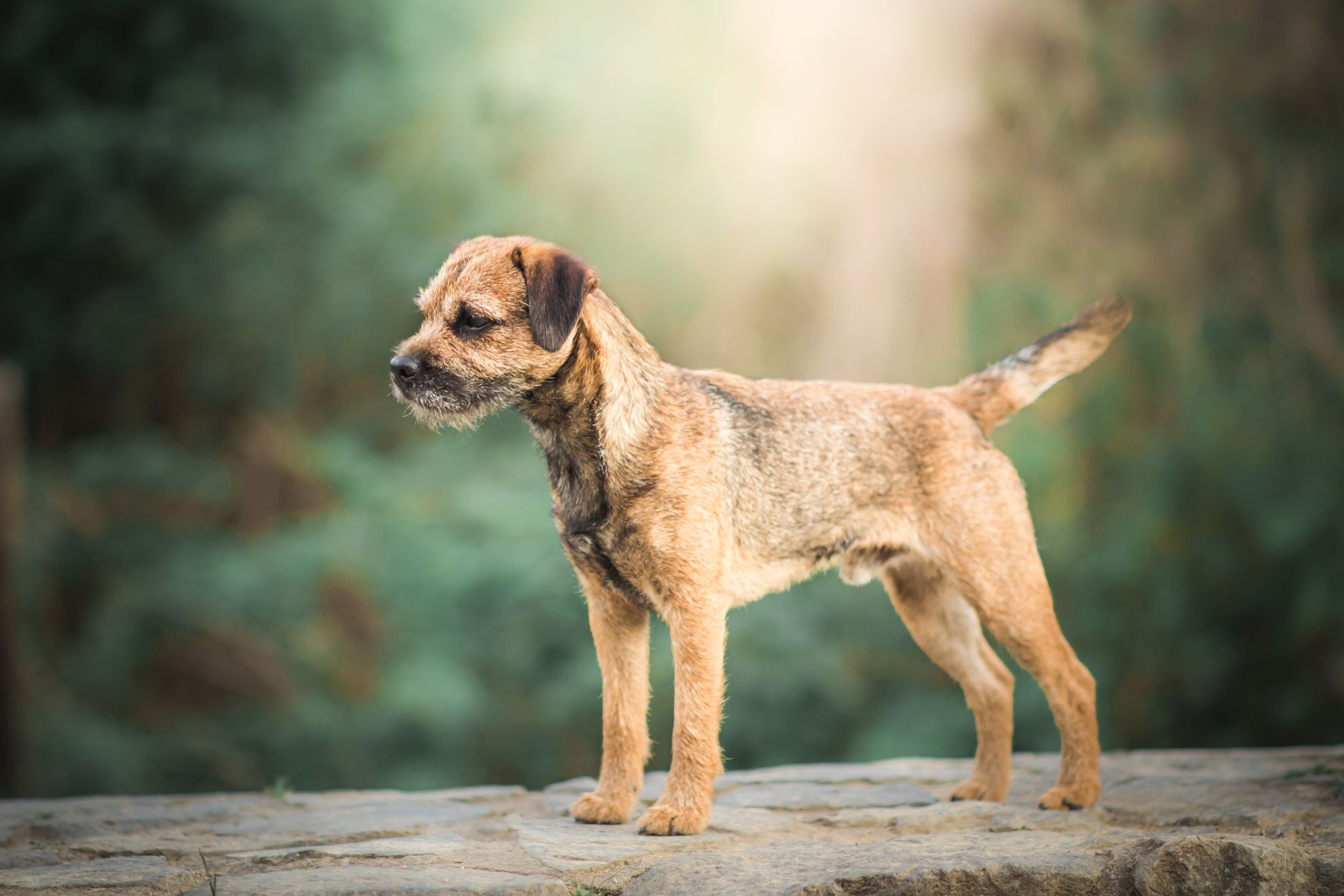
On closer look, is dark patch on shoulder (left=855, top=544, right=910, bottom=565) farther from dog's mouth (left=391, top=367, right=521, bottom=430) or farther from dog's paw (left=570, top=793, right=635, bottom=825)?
dog's mouth (left=391, top=367, right=521, bottom=430)

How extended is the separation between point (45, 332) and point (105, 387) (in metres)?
0.75

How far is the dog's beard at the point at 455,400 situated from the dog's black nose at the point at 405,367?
0.13 feet

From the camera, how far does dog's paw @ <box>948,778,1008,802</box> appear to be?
205 inches

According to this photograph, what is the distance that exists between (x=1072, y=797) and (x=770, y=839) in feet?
4.49

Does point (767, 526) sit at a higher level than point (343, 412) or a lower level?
lower

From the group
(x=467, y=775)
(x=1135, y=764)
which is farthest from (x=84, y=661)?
(x=1135, y=764)

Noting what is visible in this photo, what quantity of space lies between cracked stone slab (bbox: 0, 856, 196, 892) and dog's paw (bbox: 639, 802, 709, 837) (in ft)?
5.20

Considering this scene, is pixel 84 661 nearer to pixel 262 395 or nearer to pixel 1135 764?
pixel 262 395

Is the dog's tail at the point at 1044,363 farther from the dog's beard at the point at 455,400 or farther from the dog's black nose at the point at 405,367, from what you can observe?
the dog's black nose at the point at 405,367

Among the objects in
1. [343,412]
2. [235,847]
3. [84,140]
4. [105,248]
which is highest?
[84,140]

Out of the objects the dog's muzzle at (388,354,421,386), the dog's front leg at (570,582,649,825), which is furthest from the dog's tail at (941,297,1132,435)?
the dog's muzzle at (388,354,421,386)

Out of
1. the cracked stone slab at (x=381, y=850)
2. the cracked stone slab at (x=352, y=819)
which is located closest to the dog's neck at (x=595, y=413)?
the cracked stone slab at (x=381, y=850)

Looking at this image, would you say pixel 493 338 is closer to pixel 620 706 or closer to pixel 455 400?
pixel 455 400

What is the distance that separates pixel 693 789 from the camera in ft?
14.6
